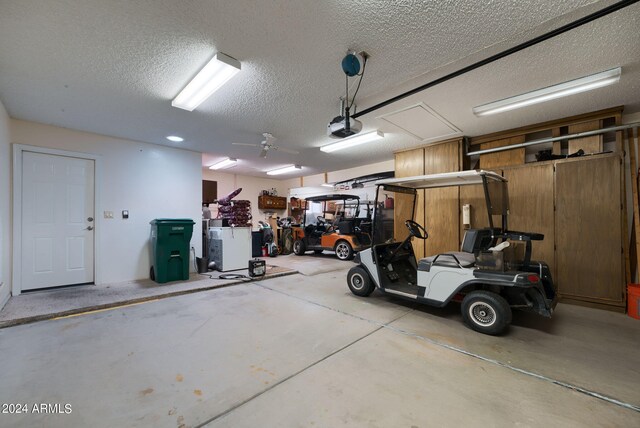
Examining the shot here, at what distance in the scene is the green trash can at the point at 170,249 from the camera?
4.54 meters

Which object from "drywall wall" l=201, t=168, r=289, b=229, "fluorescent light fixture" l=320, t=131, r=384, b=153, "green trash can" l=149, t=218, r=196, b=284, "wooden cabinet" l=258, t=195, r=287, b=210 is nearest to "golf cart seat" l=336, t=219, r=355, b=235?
"fluorescent light fixture" l=320, t=131, r=384, b=153

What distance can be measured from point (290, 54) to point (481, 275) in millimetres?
3003

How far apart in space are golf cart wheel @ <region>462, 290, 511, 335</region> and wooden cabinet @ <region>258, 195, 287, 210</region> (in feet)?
25.3

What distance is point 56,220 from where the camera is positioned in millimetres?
4207

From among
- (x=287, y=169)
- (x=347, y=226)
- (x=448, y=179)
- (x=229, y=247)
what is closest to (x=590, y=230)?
(x=448, y=179)

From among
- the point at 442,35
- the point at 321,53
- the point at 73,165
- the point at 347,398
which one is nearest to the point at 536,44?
the point at 442,35

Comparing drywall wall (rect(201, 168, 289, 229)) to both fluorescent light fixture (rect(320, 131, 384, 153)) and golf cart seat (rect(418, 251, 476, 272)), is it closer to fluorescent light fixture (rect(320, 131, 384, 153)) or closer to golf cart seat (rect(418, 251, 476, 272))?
fluorescent light fixture (rect(320, 131, 384, 153))

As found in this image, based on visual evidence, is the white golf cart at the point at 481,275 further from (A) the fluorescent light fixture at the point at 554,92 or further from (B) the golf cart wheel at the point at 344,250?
(B) the golf cart wheel at the point at 344,250

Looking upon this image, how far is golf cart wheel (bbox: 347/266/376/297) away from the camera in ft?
12.5

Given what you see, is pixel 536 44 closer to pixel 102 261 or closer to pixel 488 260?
pixel 488 260

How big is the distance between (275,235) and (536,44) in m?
A: 7.99

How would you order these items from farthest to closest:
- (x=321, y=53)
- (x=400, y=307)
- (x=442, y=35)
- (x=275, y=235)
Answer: (x=275, y=235) < (x=400, y=307) < (x=321, y=53) < (x=442, y=35)

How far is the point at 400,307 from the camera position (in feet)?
11.3

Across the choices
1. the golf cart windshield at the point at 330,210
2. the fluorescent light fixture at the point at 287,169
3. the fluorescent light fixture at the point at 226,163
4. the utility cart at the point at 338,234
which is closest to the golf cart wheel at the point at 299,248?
the utility cart at the point at 338,234
